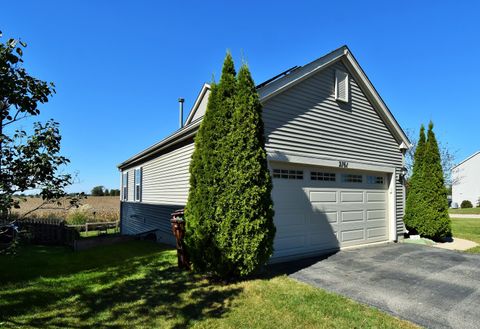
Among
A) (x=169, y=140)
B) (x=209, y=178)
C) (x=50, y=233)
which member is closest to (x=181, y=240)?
(x=209, y=178)

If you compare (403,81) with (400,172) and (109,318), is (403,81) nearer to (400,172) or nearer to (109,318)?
(400,172)

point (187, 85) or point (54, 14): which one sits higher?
point (187, 85)

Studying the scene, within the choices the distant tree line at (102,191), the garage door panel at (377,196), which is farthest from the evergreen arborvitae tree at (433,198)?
the distant tree line at (102,191)

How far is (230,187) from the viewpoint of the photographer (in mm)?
5688

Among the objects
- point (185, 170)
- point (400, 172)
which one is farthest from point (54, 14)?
point (400, 172)

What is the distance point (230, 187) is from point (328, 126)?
476 centimetres

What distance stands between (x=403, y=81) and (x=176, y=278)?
43.8 feet

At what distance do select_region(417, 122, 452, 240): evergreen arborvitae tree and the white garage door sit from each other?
1.53 m

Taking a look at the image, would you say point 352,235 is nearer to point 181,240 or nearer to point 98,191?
point 181,240

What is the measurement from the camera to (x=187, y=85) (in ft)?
48.0

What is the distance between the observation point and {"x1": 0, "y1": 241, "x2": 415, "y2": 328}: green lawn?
406cm

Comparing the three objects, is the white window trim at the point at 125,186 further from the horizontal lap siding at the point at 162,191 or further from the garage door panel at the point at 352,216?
the garage door panel at the point at 352,216

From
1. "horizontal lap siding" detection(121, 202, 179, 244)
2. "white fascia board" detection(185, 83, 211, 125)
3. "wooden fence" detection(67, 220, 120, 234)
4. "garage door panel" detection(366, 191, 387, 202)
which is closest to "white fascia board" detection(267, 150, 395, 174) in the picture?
"garage door panel" detection(366, 191, 387, 202)

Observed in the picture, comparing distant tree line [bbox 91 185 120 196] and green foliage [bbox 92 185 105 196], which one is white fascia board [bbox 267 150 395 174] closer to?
distant tree line [bbox 91 185 120 196]
